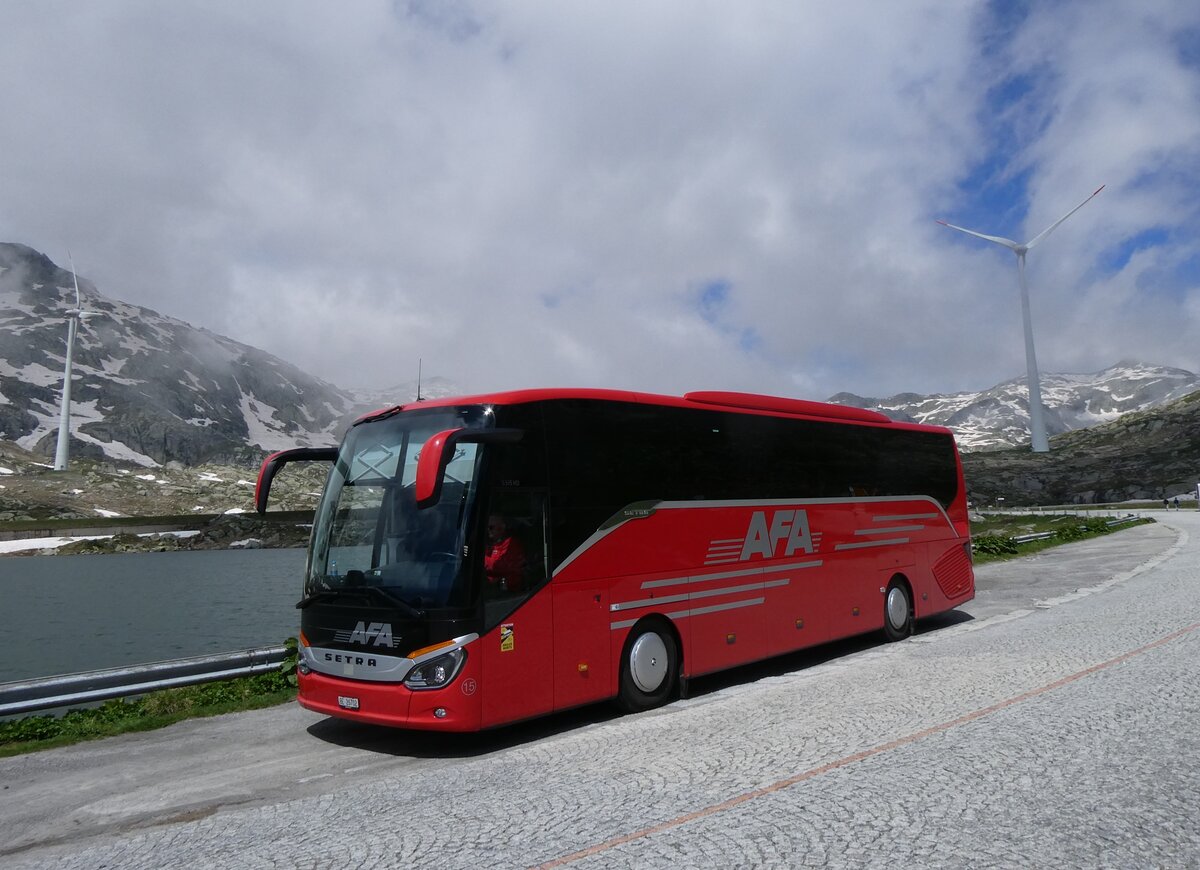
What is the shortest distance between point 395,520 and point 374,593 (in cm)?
83

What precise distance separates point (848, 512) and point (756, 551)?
2970 mm

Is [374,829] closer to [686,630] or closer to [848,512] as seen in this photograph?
[686,630]

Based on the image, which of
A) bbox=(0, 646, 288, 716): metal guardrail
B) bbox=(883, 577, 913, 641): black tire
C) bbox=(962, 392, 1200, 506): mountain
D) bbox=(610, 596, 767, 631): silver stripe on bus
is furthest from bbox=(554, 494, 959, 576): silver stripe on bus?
bbox=(962, 392, 1200, 506): mountain

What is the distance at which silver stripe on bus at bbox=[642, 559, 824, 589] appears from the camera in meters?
11.2

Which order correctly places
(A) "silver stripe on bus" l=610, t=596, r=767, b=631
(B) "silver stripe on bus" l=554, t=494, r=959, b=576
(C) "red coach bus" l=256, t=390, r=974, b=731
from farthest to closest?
1. (A) "silver stripe on bus" l=610, t=596, r=767, b=631
2. (B) "silver stripe on bus" l=554, t=494, r=959, b=576
3. (C) "red coach bus" l=256, t=390, r=974, b=731

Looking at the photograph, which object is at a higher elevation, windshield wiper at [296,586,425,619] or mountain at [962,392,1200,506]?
mountain at [962,392,1200,506]

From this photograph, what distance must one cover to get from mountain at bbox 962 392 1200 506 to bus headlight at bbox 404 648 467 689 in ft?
415

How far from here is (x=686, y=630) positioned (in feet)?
37.9

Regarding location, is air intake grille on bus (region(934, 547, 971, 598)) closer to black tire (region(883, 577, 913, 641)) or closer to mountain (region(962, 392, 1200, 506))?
black tire (region(883, 577, 913, 641))

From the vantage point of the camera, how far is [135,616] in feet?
156

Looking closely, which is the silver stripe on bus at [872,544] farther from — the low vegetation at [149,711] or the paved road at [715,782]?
the low vegetation at [149,711]

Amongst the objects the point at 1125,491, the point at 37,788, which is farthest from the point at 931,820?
the point at 1125,491

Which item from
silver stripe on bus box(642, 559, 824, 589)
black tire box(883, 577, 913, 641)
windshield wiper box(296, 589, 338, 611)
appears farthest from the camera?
black tire box(883, 577, 913, 641)

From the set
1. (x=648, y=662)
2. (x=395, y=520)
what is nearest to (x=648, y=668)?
(x=648, y=662)
